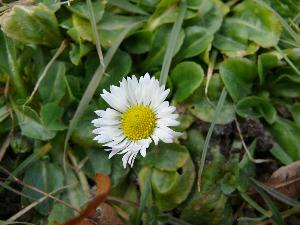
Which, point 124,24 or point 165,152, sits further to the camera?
point 124,24

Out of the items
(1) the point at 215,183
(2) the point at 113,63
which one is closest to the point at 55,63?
(2) the point at 113,63

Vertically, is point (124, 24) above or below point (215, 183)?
above

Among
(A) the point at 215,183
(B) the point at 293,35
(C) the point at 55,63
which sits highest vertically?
(B) the point at 293,35

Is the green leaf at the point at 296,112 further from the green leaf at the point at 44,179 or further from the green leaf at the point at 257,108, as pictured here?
the green leaf at the point at 44,179

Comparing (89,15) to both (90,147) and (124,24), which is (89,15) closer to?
(124,24)

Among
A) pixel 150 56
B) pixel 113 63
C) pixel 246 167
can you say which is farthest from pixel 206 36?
pixel 246 167

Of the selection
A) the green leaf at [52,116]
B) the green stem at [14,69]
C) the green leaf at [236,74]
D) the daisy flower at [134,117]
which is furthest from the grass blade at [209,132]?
the green stem at [14,69]

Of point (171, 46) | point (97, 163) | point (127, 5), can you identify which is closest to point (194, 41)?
point (171, 46)
